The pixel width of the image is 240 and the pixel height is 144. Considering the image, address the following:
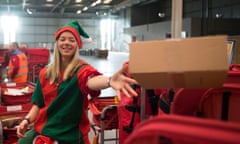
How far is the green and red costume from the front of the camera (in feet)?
7.05

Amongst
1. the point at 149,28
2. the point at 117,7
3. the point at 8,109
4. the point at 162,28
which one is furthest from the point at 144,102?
the point at 117,7

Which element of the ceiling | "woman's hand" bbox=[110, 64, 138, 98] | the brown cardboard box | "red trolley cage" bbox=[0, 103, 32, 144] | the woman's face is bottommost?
"red trolley cage" bbox=[0, 103, 32, 144]

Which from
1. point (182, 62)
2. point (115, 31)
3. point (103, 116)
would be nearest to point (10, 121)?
point (103, 116)

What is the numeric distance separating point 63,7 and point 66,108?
24.4m

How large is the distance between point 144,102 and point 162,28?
17.2 m

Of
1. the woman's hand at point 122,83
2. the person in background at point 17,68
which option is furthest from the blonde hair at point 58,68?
the person in background at point 17,68

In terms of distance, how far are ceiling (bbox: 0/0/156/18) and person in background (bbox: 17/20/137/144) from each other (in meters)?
20.4

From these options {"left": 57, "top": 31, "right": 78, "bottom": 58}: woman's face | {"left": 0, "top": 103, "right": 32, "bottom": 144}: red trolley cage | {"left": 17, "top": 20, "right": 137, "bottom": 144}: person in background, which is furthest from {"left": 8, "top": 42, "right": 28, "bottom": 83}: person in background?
{"left": 57, "top": 31, "right": 78, "bottom": 58}: woman's face

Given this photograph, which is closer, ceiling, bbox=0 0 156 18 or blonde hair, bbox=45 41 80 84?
blonde hair, bbox=45 41 80 84

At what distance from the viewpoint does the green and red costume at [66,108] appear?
84.6 inches

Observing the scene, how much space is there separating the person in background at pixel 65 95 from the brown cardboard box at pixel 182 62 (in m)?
0.93

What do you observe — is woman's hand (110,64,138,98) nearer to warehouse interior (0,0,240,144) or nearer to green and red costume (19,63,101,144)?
warehouse interior (0,0,240,144)

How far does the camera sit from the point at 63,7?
1007 inches

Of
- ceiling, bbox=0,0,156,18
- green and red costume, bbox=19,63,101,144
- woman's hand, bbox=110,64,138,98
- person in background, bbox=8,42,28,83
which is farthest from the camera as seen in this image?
ceiling, bbox=0,0,156,18
